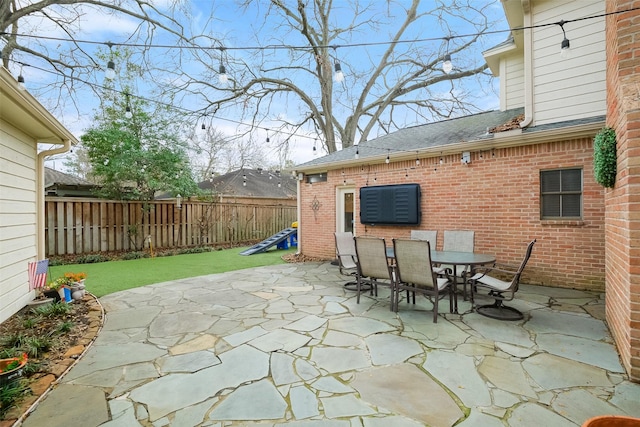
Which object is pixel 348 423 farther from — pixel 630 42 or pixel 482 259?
pixel 630 42

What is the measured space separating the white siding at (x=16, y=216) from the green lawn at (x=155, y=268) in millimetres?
1133

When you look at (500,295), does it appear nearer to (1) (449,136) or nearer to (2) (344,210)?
(1) (449,136)

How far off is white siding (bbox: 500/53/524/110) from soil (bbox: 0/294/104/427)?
8.73 m

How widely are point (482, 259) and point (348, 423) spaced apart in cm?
309

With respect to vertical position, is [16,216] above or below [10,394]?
above

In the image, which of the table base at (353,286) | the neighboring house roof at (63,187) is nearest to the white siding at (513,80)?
the table base at (353,286)

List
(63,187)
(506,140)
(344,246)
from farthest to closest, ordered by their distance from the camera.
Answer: (63,187) → (344,246) → (506,140)

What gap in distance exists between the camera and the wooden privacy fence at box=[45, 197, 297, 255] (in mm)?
8141

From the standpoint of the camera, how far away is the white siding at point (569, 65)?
15.3 feet

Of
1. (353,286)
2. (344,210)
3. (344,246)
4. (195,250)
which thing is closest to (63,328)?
(353,286)

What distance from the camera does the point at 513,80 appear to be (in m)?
6.60

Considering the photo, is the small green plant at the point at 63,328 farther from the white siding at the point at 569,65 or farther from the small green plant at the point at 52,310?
the white siding at the point at 569,65

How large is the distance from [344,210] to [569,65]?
17.2 feet

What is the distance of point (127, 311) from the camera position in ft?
13.3
